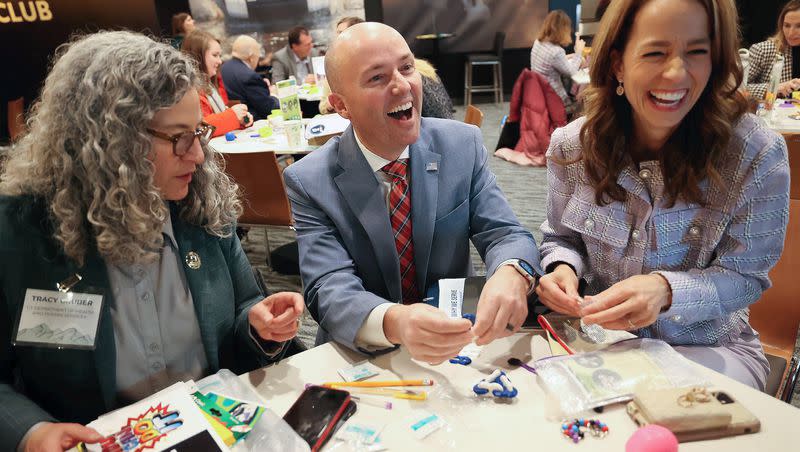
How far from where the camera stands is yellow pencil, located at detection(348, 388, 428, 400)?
1197 mm

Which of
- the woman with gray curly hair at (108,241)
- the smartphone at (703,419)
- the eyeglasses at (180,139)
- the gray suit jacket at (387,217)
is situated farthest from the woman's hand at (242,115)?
the smartphone at (703,419)

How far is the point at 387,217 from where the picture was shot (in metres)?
1.73

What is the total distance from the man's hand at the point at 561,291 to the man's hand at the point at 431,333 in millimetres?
326

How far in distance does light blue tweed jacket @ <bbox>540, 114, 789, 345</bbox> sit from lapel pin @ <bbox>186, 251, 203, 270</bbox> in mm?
1004

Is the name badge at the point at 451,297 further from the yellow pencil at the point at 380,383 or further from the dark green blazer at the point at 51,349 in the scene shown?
the dark green blazer at the point at 51,349

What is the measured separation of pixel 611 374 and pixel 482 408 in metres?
0.30

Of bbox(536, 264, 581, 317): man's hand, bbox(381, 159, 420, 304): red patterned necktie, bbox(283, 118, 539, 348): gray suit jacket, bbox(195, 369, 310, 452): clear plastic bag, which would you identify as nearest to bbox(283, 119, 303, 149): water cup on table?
bbox(283, 118, 539, 348): gray suit jacket

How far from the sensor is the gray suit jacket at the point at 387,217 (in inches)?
66.2

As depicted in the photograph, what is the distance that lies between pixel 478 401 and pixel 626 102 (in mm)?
994

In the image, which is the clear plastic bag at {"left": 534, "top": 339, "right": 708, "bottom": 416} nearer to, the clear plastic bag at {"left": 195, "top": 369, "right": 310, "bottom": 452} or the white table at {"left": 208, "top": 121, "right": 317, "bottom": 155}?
the clear plastic bag at {"left": 195, "top": 369, "right": 310, "bottom": 452}

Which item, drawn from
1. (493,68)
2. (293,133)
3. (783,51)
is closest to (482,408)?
(293,133)

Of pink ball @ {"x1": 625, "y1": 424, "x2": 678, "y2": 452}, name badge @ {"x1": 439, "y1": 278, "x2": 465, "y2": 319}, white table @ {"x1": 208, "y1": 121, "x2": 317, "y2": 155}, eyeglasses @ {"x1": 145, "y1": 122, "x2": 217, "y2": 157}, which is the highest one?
eyeglasses @ {"x1": 145, "y1": 122, "x2": 217, "y2": 157}

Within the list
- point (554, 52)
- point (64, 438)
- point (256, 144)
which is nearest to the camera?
point (64, 438)

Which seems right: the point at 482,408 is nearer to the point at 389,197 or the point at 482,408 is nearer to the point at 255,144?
the point at 389,197
